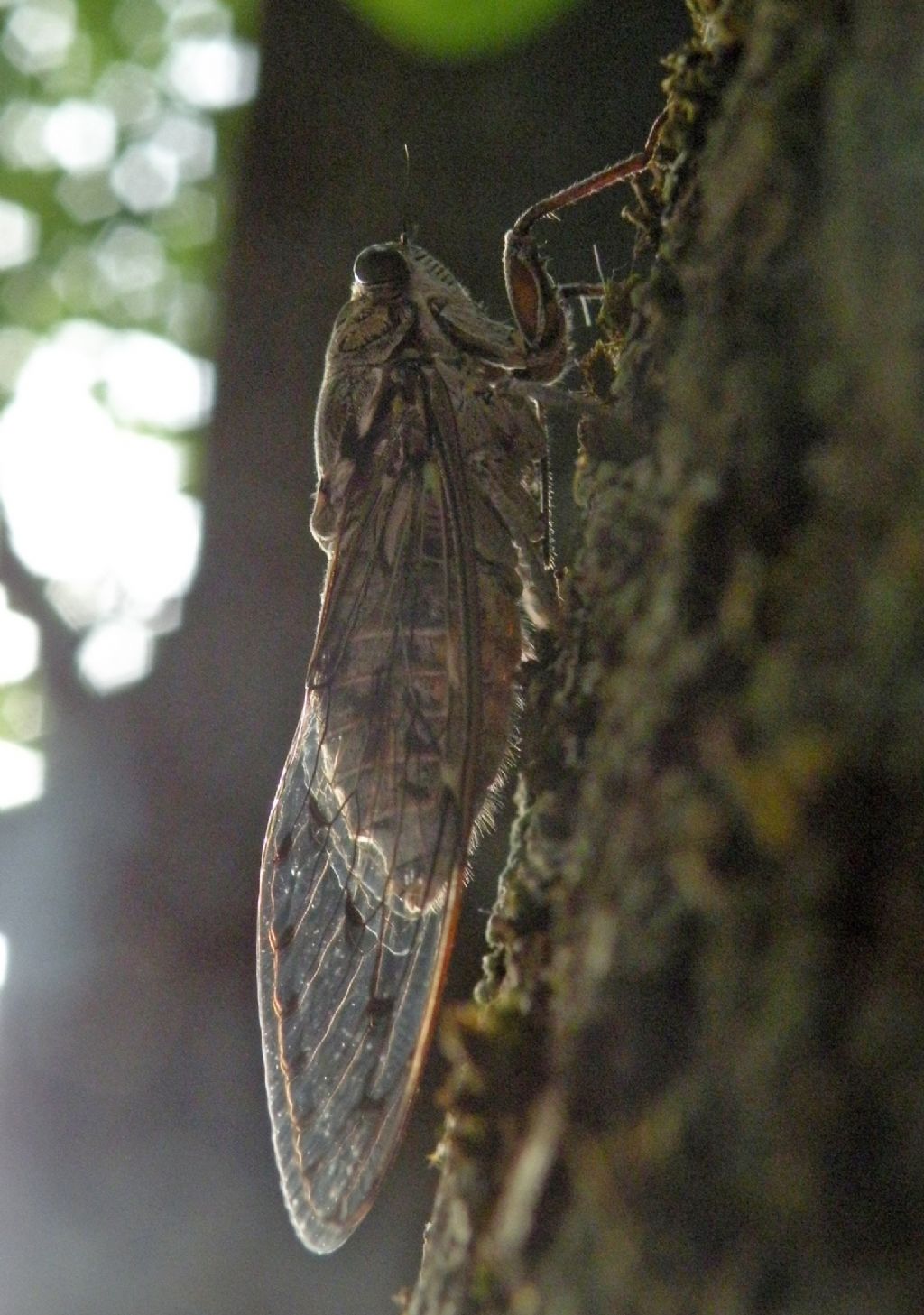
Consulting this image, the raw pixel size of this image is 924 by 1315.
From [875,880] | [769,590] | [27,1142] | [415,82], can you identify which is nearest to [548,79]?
[415,82]

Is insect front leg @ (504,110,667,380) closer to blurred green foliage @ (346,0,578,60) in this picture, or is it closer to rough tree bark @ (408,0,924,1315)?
blurred green foliage @ (346,0,578,60)

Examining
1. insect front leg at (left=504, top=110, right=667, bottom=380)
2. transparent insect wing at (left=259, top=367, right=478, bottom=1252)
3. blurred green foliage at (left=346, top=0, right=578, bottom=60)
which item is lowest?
transparent insect wing at (left=259, top=367, right=478, bottom=1252)

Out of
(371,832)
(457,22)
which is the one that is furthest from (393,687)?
(457,22)

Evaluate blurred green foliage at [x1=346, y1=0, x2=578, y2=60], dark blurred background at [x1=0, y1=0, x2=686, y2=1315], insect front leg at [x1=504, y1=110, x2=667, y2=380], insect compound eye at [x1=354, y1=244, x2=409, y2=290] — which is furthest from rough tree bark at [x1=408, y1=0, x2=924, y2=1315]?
dark blurred background at [x1=0, y1=0, x2=686, y2=1315]

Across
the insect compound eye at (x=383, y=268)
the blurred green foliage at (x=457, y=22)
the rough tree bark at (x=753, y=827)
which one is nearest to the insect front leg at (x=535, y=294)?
the insect compound eye at (x=383, y=268)

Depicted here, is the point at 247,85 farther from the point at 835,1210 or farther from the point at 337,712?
the point at 835,1210

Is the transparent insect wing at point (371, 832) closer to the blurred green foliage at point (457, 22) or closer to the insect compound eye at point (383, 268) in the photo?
the insect compound eye at point (383, 268)
